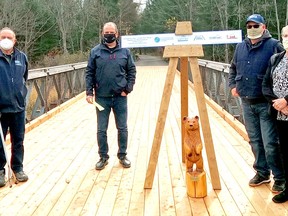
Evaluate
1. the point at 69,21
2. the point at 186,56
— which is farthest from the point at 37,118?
the point at 69,21

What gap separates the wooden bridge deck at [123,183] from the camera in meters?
3.10

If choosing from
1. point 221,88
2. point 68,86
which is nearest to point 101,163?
point 221,88

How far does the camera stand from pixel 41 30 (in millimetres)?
31250

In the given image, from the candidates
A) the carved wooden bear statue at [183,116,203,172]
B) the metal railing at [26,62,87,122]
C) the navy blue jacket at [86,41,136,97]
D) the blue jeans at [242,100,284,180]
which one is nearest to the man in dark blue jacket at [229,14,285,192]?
the blue jeans at [242,100,284,180]

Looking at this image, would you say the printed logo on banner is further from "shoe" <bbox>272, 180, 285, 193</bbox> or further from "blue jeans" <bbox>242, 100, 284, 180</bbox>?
"shoe" <bbox>272, 180, 285, 193</bbox>

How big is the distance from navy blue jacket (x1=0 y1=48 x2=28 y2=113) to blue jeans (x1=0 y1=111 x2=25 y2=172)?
93 millimetres

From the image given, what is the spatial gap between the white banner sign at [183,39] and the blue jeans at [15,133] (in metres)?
1.14

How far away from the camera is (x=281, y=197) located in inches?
122

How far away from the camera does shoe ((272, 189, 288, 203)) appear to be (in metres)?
3.09

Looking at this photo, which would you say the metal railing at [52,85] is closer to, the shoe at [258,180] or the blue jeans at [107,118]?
the blue jeans at [107,118]

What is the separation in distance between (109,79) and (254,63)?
1.36m

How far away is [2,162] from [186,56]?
187 cm

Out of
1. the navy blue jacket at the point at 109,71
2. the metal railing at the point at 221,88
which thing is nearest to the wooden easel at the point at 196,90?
the navy blue jacket at the point at 109,71

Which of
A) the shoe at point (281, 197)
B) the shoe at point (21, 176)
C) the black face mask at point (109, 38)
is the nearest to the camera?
the shoe at point (281, 197)
